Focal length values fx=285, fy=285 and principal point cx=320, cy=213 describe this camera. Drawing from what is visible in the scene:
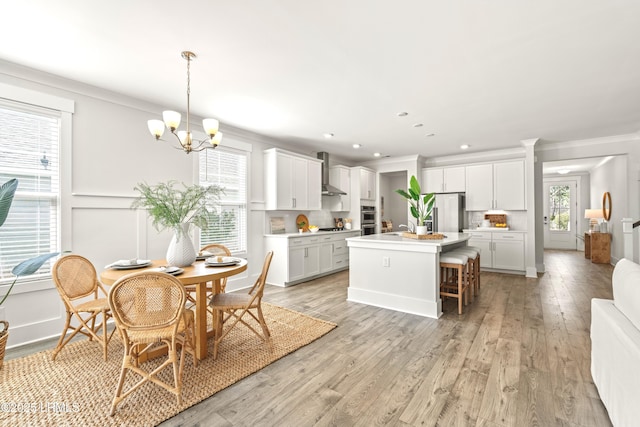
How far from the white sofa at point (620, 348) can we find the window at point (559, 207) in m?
9.65

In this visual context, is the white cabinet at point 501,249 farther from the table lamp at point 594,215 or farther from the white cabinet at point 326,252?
the table lamp at point 594,215

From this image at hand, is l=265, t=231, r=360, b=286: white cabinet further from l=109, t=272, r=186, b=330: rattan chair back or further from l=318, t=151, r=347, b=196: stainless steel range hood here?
l=109, t=272, r=186, b=330: rattan chair back

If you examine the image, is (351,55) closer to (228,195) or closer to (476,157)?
(228,195)

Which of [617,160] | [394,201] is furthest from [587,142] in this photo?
[394,201]

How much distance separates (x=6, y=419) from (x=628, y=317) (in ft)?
11.9

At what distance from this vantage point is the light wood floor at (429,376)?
174 centimetres

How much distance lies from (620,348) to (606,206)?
8.06 metres

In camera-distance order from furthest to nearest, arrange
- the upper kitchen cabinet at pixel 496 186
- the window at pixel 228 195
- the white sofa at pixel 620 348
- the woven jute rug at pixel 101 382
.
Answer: the upper kitchen cabinet at pixel 496 186 < the window at pixel 228 195 < the woven jute rug at pixel 101 382 < the white sofa at pixel 620 348

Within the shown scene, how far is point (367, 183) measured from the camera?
276 inches

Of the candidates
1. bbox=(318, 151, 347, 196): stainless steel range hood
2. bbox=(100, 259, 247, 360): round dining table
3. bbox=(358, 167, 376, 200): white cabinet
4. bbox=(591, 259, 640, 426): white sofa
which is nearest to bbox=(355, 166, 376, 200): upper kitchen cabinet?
bbox=(358, 167, 376, 200): white cabinet

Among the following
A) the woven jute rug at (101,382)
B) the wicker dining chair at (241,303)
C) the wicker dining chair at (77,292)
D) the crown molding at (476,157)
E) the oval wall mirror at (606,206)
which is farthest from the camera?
the oval wall mirror at (606,206)

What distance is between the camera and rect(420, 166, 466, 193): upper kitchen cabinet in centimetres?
645

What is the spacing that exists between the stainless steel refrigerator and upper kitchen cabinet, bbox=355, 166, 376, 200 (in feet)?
5.01

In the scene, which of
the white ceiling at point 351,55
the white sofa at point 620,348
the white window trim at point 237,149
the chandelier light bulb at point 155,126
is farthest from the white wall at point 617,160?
the chandelier light bulb at point 155,126
